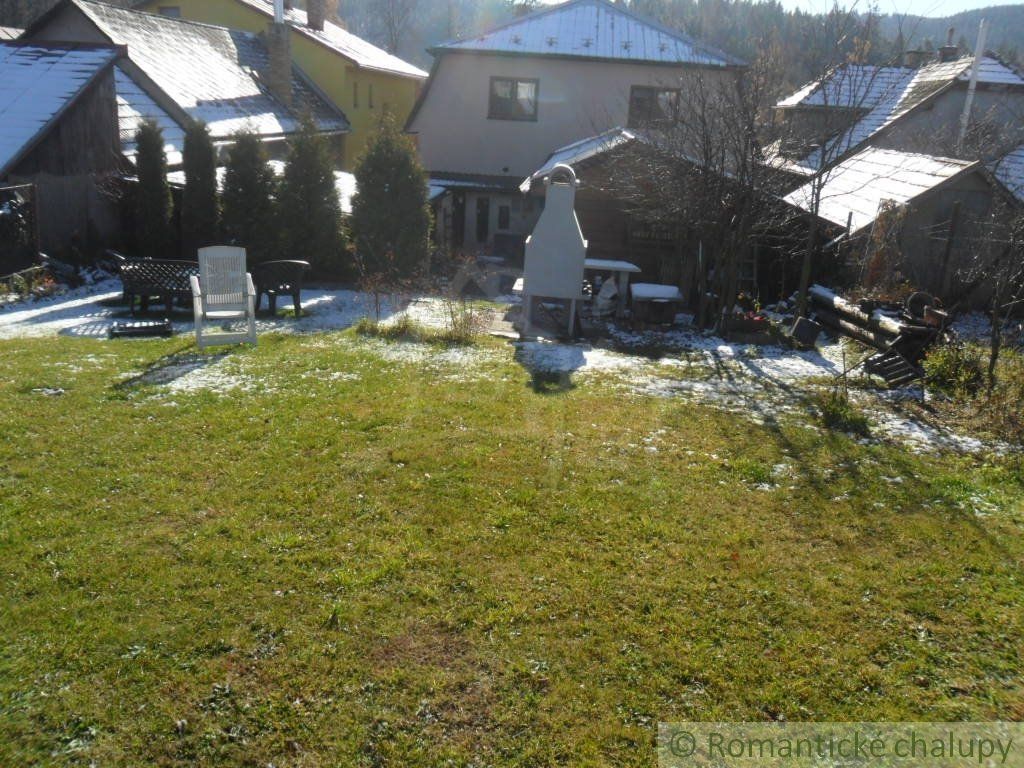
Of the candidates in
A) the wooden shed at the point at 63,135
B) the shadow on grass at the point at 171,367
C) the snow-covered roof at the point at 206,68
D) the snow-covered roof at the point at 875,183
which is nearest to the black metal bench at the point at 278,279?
the shadow on grass at the point at 171,367

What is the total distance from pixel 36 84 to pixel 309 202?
6.27 metres

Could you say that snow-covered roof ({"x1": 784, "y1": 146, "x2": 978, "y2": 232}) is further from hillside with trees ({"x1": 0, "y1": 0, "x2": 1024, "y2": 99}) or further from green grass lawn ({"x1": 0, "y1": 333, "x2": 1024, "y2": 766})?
green grass lawn ({"x1": 0, "y1": 333, "x2": 1024, "y2": 766})

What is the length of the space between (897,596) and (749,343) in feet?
24.9

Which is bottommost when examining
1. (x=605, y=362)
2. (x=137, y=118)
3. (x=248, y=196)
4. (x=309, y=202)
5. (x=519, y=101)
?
(x=605, y=362)

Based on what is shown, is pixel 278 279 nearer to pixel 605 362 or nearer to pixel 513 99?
pixel 605 362

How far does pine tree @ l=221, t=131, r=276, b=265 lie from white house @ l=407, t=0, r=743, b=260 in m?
10.0

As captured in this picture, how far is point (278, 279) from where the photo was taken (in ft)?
41.5

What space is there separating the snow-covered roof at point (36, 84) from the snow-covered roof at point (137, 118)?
1.15 m

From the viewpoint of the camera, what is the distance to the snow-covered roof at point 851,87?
11781 mm

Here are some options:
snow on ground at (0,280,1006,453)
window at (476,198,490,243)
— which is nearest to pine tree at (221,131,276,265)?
snow on ground at (0,280,1006,453)

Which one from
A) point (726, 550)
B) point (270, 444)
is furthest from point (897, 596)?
point (270, 444)

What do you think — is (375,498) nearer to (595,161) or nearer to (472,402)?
(472,402)

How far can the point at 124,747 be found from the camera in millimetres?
3471

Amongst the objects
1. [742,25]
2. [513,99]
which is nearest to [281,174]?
[513,99]
